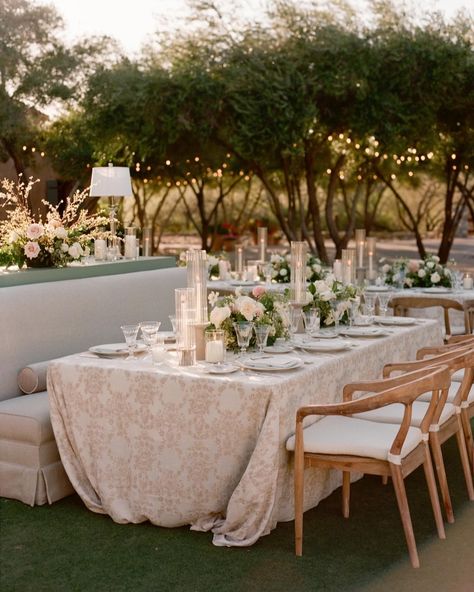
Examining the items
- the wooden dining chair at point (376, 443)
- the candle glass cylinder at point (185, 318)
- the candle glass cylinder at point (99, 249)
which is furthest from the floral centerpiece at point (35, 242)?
the wooden dining chair at point (376, 443)

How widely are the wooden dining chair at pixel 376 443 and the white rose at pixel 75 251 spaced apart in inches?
106

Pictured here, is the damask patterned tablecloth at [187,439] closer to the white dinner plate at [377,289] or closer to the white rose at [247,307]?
the white rose at [247,307]

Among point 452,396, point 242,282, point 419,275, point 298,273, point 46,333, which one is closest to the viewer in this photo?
point 452,396

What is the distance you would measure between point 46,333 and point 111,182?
2.04m

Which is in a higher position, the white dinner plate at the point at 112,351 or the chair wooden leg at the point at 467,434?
the white dinner plate at the point at 112,351

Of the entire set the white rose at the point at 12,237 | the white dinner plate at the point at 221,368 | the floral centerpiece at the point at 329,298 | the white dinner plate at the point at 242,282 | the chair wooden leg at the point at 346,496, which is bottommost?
the chair wooden leg at the point at 346,496

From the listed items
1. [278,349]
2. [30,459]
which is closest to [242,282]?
[278,349]

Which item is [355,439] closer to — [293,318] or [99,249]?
[293,318]

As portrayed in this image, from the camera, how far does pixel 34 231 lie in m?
6.21

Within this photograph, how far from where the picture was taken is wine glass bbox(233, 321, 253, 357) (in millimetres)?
4801

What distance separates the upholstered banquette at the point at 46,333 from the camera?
16.2ft

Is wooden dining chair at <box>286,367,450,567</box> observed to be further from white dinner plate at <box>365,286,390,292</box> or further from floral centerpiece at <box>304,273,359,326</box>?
white dinner plate at <box>365,286,390,292</box>

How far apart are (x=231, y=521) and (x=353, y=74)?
34.9 ft

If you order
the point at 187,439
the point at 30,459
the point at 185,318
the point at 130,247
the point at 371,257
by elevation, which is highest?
the point at 130,247
